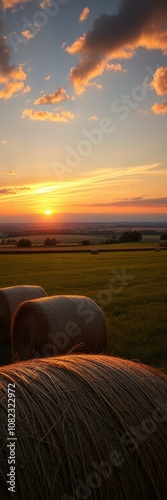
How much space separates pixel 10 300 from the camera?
36.9 feet

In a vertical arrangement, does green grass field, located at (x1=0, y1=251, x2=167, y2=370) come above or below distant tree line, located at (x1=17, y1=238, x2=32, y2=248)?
below

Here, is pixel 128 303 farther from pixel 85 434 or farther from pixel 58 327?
pixel 85 434

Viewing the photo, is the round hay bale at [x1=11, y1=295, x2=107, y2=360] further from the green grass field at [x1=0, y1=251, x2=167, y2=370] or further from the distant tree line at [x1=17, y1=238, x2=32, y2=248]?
the distant tree line at [x1=17, y1=238, x2=32, y2=248]

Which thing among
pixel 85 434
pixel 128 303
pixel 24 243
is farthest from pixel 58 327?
pixel 24 243

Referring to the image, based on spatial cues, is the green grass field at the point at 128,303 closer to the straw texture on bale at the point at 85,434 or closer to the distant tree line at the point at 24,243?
the straw texture on bale at the point at 85,434

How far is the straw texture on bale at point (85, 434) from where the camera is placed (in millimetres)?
2293

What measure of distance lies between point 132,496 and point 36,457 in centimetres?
65

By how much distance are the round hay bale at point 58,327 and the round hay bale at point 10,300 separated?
2350mm

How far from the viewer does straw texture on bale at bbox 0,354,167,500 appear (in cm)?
229

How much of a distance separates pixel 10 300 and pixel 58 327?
3691mm

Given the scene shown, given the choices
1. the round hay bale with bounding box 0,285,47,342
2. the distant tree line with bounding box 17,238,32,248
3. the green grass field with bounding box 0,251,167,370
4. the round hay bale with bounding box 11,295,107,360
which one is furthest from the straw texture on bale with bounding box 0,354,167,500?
the distant tree line with bounding box 17,238,32,248

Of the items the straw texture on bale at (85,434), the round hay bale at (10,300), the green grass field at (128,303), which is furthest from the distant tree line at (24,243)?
the straw texture on bale at (85,434)

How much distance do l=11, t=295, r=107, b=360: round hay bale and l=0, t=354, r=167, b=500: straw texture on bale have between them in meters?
4.86

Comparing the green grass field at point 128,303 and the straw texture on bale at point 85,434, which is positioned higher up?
the straw texture on bale at point 85,434
